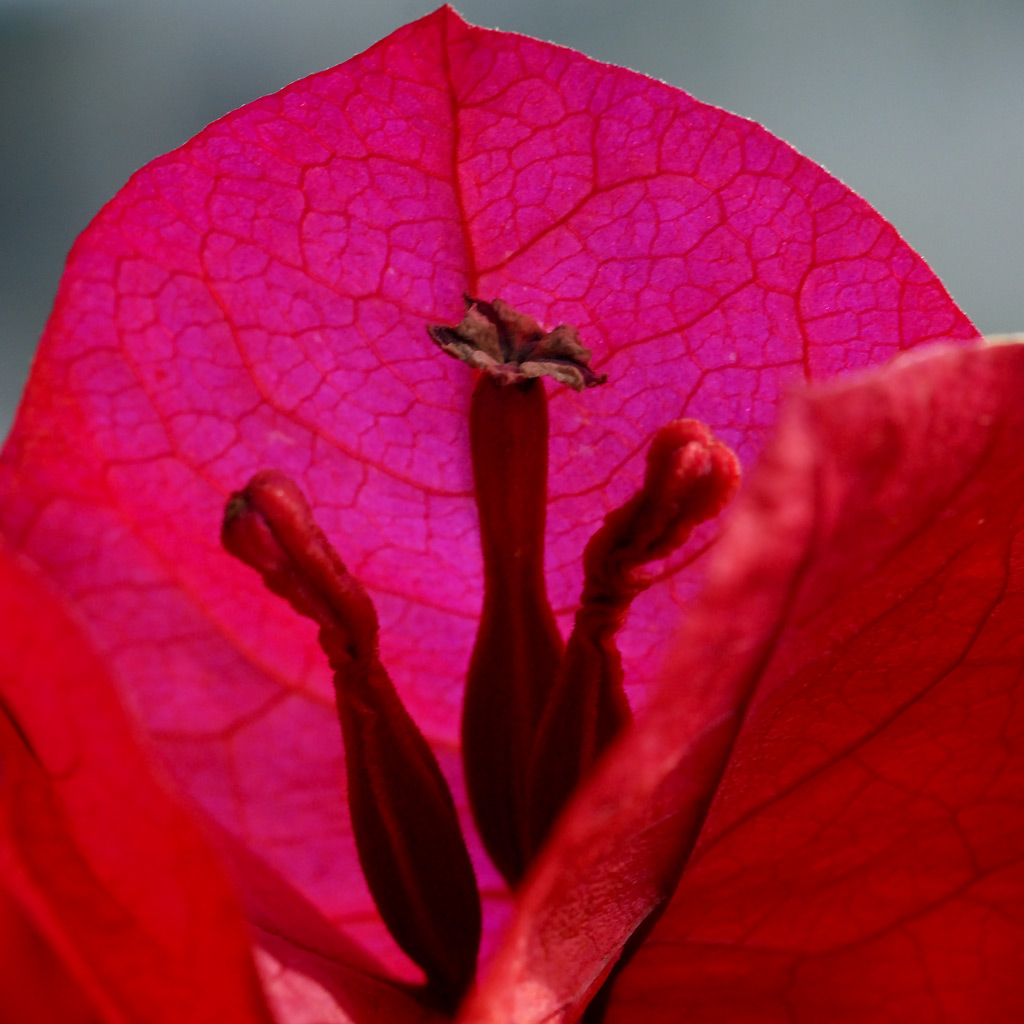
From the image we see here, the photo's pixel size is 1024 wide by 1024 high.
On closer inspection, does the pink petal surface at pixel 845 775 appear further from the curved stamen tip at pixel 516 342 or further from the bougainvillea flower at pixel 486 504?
the curved stamen tip at pixel 516 342

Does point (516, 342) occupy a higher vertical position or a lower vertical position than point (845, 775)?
higher

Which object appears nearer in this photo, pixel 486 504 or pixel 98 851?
pixel 98 851

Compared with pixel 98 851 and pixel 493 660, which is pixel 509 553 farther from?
pixel 98 851

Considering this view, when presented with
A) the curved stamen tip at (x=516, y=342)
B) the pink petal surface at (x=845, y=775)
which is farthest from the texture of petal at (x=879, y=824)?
the curved stamen tip at (x=516, y=342)

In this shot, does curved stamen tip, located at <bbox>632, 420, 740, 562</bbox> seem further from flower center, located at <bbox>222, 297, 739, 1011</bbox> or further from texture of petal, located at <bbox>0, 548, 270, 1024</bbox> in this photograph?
texture of petal, located at <bbox>0, 548, 270, 1024</bbox>

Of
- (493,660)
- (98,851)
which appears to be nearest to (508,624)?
(493,660)

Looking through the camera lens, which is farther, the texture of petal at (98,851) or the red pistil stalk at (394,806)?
the red pistil stalk at (394,806)

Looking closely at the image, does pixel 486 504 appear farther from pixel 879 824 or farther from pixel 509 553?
pixel 879 824
